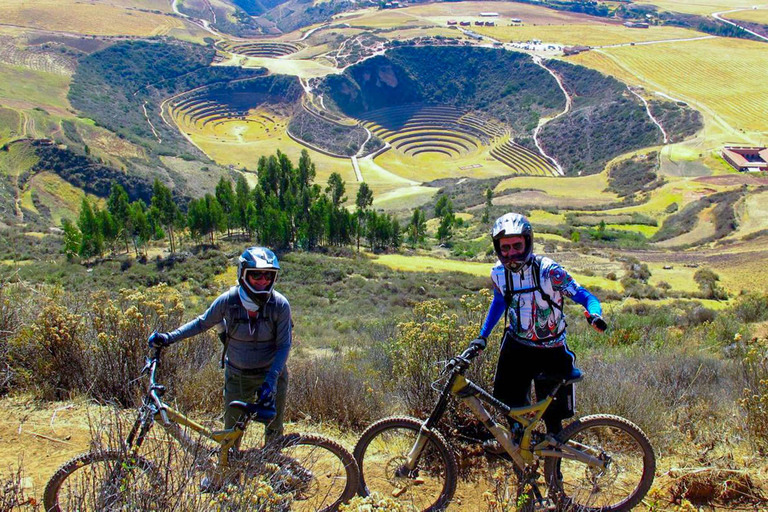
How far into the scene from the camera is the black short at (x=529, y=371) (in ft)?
11.7

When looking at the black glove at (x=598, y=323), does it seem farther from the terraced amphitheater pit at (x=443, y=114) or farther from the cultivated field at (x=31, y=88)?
the cultivated field at (x=31, y=88)

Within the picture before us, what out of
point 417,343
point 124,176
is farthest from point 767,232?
point 124,176

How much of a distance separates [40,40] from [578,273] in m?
107

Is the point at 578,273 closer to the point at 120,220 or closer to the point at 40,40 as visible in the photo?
the point at 120,220

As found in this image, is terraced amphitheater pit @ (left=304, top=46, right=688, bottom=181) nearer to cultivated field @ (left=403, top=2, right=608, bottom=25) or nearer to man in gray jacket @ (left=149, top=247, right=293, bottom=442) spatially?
cultivated field @ (left=403, top=2, right=608, bottom=25)

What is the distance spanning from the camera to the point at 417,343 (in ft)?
15.1

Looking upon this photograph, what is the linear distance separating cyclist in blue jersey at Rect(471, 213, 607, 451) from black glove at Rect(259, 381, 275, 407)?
1.46 meters

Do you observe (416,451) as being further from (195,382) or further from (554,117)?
(554,117)

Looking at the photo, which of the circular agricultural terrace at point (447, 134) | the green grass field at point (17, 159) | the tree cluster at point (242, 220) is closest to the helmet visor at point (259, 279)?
the tree cluster at point (242, 220)

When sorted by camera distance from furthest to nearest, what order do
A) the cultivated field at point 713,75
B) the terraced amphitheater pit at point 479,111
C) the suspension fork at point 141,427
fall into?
the terraced amphitheater pit at point 479,111 < the cultivated field at point 713,75 < the suspension fork at point 141,427

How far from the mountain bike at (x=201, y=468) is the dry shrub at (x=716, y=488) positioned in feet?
8.00

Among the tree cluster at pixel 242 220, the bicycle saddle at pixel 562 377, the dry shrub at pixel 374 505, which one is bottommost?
the dry shrub at pixel 374 505

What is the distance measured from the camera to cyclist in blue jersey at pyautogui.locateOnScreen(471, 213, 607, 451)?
3.43 m

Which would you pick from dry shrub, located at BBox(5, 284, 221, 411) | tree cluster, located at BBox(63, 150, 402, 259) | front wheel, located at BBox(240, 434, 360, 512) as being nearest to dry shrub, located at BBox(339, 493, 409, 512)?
front wheel, located at BBox(240, 434, 360, 512)
